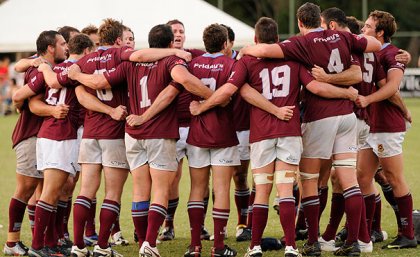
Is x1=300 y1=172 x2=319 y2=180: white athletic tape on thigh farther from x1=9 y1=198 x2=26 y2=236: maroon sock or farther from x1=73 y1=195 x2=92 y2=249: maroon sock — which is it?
x1=9 y1=198 x2=26 y2=236: maroon sock

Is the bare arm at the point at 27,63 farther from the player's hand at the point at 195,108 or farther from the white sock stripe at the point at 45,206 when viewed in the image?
the player's hand at the point at 195,108

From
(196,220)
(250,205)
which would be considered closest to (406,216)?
(250,205)

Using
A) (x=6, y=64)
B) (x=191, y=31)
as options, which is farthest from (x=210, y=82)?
(x=6, y=64)

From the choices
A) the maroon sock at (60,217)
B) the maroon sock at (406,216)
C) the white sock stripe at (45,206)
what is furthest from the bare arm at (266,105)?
the maroon sock at (60,217)

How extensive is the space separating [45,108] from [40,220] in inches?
42.3

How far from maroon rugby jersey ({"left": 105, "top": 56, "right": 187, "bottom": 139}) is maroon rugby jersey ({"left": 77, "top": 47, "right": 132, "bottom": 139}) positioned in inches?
5.6

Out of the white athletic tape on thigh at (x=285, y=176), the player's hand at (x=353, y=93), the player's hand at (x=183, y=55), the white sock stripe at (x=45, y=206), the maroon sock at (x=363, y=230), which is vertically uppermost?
the player's hand at (x=183, y=55)

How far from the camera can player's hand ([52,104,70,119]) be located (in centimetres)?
871

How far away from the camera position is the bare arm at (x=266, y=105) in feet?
26.8

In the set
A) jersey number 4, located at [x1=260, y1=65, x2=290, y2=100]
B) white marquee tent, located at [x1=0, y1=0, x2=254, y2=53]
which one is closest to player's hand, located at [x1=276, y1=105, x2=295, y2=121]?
jersey number 4, located at [x1=260, y1=65, x2=290, y2=100]

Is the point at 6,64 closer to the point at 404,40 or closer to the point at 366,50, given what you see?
the point at 404,40

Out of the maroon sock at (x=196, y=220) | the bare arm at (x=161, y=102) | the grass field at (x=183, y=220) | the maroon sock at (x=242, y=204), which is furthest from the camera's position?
the maroon sock at (x=242, y=204)

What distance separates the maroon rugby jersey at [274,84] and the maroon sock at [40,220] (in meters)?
2.05

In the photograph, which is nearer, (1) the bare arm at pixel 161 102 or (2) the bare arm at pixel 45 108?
(1) the bare arm at pixel 161 102
